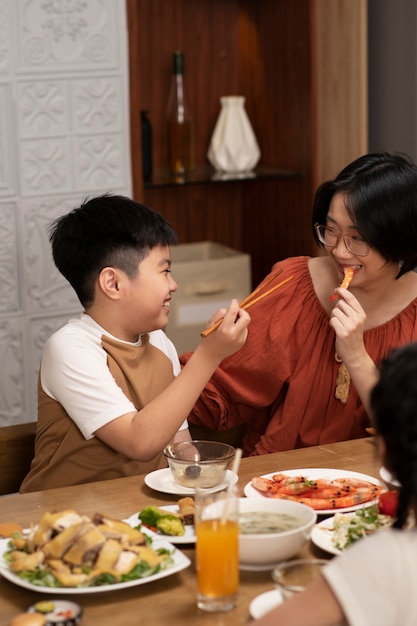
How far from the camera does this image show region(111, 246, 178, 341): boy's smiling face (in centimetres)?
203

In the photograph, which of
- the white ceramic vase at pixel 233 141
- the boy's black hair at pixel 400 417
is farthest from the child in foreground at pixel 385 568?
the white ceramic vase at pixel 233 141

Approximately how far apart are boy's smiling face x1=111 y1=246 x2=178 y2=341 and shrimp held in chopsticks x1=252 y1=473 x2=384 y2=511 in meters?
0.44

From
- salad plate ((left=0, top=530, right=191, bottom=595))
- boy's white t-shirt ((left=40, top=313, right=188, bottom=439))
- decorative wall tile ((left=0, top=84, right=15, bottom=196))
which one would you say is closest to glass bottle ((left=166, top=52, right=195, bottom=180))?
decorative wall tile ((left=0, top=84, right=15, bottom=196))

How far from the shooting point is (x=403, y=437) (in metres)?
1.04

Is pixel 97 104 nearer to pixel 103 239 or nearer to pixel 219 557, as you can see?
pixel 103 239

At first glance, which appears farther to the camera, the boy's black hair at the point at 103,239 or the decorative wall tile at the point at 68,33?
the decorative wall tile at the point at 68,33

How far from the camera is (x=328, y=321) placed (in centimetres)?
232

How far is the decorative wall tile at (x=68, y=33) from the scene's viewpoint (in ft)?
10.3

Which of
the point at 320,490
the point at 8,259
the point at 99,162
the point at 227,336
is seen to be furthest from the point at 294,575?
the point at 99,162

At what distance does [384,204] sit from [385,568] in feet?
4.14

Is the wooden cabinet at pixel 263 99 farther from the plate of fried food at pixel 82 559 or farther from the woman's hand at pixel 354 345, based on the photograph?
the plate of fried food at pixel 82 559

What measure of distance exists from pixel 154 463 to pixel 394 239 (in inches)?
27.3

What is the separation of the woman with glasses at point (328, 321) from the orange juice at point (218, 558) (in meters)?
0.85

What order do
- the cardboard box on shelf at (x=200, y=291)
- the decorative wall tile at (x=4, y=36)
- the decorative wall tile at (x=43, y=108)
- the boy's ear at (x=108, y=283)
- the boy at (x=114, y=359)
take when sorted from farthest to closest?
the cardboard box on shelf at (x=200, y=291), the decorative wall tile at (x=43, y=108), the decorative wall tile at (x=4, y=36), the boy's ear at (x=108, y=283), the boy at (x=114, y=359)
